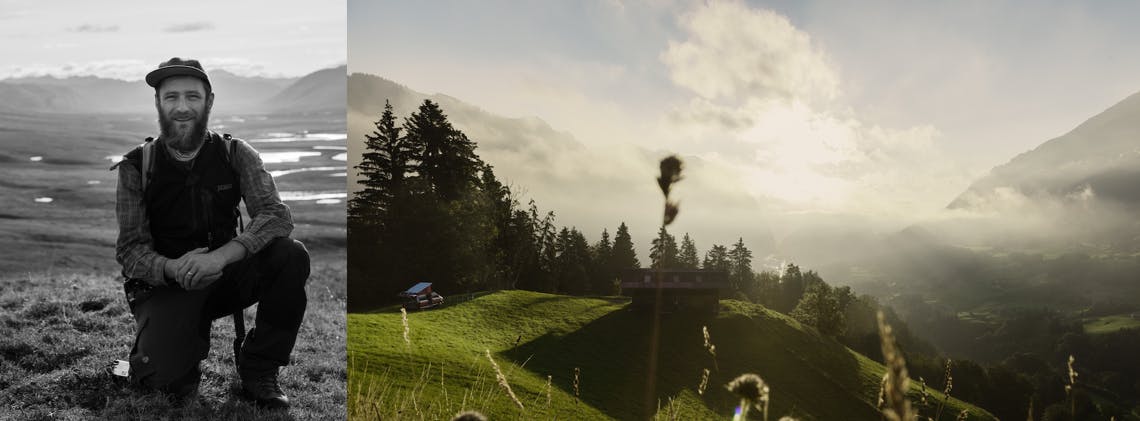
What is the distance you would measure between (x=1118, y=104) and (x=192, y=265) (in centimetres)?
597

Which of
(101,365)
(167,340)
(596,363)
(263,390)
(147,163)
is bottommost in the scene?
(263,390)

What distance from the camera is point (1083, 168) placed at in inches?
191

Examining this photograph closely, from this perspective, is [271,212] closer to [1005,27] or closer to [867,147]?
[867,147]

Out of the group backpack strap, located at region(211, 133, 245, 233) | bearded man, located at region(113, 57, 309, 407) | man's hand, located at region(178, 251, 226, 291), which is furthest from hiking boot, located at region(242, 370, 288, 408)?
backpack strap, located at region(211, 133, 245, 233)

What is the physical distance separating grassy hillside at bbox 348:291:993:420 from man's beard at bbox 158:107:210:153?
1.93 meters

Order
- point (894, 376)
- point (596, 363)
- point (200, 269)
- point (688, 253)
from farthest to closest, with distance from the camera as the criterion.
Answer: point (596, 363) < point (688, 253) < point (200, 269) < point (894, 376)

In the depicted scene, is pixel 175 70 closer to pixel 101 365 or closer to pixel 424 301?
pixel 424 301

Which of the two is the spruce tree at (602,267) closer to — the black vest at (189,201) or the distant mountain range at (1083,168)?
the distant mountain range at (1083,168)

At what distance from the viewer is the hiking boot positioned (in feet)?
19.4

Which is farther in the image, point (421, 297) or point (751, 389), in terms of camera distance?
point (421, 297)

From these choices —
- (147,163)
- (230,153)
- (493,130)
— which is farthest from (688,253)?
(147,163)

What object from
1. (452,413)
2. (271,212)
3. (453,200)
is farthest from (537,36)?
(452,413)

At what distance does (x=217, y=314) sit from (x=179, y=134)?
1401 mm

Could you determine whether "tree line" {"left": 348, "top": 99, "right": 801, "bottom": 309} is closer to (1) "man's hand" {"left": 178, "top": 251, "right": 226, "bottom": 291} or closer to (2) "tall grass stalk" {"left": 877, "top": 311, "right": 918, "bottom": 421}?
(1) "man's hand" {"left": 178, "top": 251, "right": 226, "bottom": 291}
